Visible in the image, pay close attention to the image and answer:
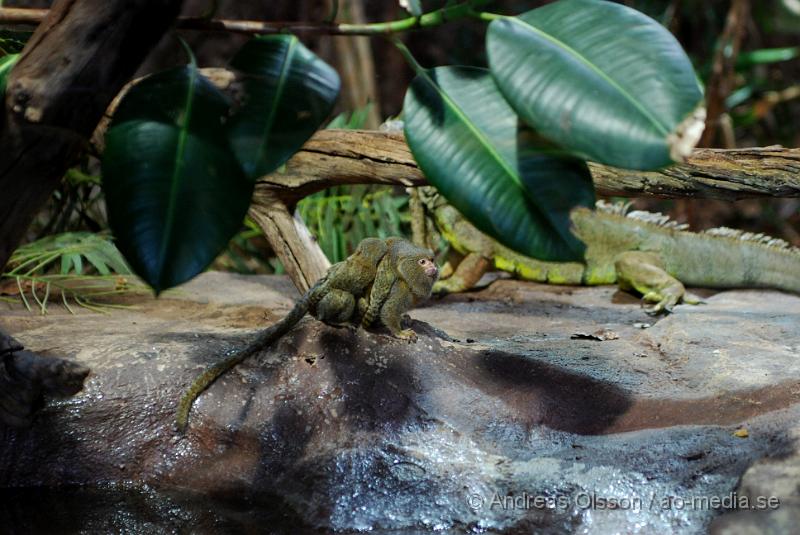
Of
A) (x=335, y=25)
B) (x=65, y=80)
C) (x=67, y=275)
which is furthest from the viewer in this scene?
(x=67, y=275)

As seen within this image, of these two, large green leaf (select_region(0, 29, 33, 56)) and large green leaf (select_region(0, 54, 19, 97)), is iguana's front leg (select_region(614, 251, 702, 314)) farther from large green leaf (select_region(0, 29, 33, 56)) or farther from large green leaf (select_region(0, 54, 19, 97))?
large green leaf (select_region(0, 54, 19, 97))

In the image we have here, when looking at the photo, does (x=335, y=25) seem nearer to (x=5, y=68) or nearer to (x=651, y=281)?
(x=5, y=68)

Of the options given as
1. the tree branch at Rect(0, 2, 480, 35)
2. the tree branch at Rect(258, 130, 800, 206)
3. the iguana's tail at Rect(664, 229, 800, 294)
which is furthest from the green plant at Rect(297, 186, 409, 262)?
the tree branch at Rect(0, 2, 480, 35)

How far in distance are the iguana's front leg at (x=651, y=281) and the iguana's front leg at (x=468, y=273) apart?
38.7 inches

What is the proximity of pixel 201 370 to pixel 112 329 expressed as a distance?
0.87 meters

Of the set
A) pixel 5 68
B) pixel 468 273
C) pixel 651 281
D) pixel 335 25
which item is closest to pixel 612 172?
pixel 651 281

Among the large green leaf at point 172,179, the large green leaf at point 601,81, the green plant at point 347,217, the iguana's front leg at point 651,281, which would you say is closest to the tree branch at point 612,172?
the iguana's front leg at point 651,281

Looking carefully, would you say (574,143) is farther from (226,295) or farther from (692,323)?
(226,295)

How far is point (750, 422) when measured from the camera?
348 cm

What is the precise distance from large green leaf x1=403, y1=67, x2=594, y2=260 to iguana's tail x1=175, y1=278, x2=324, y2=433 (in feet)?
5.86

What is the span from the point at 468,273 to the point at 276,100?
13.8ft

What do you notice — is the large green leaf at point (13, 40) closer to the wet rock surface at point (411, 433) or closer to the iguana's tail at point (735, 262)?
the wet rock surface at point (411, 433)

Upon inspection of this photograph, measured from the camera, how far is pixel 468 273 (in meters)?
6.42

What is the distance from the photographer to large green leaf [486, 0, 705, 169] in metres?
2.05
